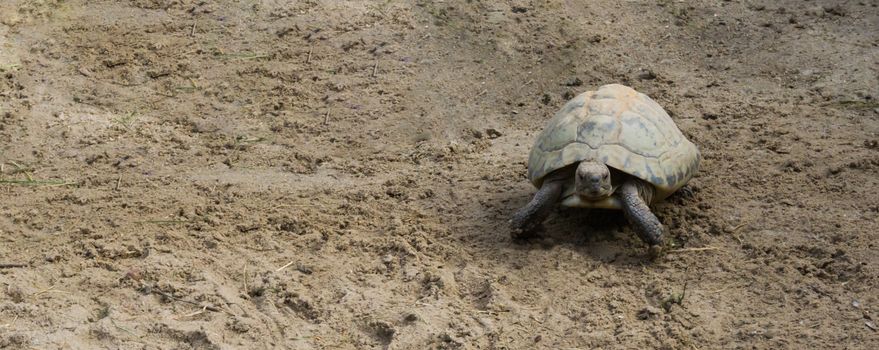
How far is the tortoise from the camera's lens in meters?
5.32

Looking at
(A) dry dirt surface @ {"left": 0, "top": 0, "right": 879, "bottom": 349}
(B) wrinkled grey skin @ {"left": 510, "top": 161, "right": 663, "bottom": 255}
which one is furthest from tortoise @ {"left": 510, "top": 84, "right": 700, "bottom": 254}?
(A) dry dirt surface @ {"left": 0, "top": 0, "right": 879, "bottom": 349}

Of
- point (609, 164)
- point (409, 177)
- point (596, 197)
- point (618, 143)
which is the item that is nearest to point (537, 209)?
point (596, 197)

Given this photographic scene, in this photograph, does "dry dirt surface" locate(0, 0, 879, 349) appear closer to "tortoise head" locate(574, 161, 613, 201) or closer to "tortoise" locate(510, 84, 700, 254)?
"tortoise" locate(510, 84, 700, 254)

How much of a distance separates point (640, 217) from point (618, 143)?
42 cm

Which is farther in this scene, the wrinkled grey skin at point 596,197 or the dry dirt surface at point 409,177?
the wrinkled grey skin at point 596,197

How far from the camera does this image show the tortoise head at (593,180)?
207 inches

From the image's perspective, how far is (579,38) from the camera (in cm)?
769

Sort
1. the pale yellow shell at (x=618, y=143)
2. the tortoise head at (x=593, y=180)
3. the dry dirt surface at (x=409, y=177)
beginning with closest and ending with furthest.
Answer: the dry dirt surface at (x=409, y=177) → the tortoise head at (x=593, y=180) → the pale yellow shell at (x=618, y=143)

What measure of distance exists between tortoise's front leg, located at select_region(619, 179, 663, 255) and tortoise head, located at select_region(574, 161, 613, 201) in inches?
4.7

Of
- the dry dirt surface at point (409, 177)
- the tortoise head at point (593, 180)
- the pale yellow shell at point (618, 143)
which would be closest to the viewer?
the dry dirt surface at point (409, 177)

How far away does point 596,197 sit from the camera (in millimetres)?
5359

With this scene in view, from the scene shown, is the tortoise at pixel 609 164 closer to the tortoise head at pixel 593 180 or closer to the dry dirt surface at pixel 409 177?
the tortoise head at pixel 593 180

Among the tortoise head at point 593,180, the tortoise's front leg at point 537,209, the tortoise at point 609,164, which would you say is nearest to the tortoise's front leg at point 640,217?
the tortoise at point 609,164

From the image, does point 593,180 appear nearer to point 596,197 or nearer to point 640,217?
point 596,197
